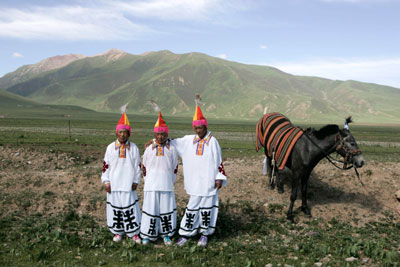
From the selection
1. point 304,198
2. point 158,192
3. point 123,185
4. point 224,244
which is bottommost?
point 224,244

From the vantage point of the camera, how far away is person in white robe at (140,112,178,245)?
6.40m

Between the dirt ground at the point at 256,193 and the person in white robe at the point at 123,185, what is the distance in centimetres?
190

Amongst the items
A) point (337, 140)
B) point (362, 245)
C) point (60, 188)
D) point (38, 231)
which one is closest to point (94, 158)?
point (60, 188)

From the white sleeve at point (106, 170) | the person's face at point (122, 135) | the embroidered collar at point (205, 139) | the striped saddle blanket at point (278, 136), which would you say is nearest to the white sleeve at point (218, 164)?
the embroidered collar at point (205, 139)

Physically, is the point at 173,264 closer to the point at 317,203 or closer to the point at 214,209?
the point at 214,209

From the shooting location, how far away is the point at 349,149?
810 centimetres

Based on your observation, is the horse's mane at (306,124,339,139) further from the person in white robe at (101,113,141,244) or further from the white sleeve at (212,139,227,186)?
the person in white robe at (101,113,141,244)

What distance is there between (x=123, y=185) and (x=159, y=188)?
77cm

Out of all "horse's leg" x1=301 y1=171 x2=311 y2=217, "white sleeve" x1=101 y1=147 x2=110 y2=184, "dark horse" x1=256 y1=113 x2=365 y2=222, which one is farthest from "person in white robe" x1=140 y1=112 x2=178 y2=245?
"horse's leg" x1=301 y1=171 x2=311 y2=217

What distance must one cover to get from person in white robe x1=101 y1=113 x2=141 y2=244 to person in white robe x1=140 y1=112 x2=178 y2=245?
226 mm

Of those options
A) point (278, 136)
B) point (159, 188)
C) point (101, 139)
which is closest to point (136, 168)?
point (159, 188)

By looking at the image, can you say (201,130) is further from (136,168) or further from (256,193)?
(256,193)

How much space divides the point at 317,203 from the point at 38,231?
7505 mm

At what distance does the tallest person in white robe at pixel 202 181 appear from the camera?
21.4 ft
